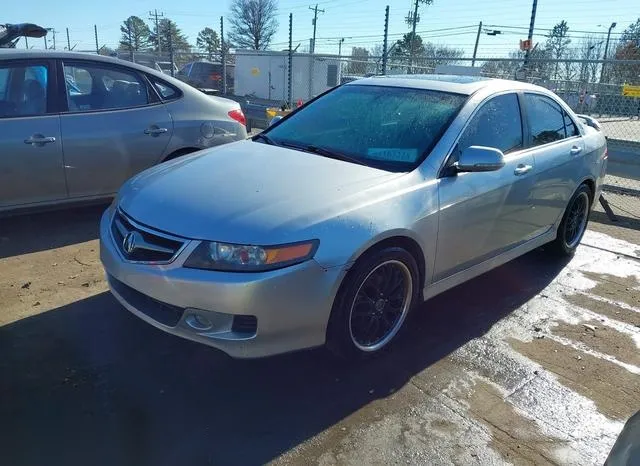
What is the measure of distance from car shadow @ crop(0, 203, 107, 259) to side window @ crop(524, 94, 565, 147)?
3.97 meters

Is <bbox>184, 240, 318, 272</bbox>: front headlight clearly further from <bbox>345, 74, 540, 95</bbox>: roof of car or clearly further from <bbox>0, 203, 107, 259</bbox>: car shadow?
<bbox>0, 203, 107, 259</bbox>: car shadow

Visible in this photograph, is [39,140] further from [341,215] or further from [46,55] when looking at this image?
[341,215]

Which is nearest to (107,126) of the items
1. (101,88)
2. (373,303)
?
(101,88)

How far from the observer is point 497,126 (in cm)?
391

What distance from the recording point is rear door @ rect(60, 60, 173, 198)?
489cm

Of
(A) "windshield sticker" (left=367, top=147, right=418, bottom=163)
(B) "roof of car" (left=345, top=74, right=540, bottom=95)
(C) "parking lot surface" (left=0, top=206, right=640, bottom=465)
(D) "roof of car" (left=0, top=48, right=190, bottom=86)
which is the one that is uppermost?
(D) "roof of car" (left=0, top=48, right=190, bottom=86)

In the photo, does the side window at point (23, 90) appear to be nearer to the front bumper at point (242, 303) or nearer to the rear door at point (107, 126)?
the rear door at point (107, 126)

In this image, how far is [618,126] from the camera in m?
20.2

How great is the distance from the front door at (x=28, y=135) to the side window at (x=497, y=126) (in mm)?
3490

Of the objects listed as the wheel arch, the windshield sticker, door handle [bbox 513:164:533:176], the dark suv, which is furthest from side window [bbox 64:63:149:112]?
the dark suv

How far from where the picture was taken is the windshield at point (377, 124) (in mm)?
3455

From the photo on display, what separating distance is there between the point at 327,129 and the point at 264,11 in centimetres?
5874

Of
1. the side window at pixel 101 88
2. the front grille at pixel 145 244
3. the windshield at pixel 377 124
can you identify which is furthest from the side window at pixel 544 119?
the side window at pixel 101 88

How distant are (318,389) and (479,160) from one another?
1.66 meters
